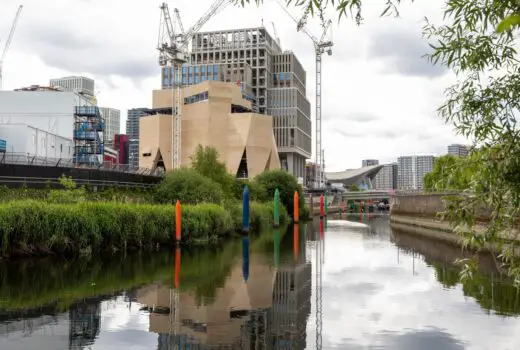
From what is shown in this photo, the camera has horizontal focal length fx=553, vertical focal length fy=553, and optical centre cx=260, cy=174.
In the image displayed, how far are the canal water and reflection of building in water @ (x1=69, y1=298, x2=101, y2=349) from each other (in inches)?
1.1

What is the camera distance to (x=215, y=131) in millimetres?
131250

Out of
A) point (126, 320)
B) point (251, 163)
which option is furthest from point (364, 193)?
point (126, 320)

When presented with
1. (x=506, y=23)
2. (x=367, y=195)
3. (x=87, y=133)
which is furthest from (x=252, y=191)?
(x=367, y=195)

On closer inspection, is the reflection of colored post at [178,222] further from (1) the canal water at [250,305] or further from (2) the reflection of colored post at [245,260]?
(1) the canal water at [250,305]

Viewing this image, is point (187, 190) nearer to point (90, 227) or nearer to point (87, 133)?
point (90, 227)

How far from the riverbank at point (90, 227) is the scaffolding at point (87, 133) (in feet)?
215

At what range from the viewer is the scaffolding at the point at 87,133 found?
9675 cm

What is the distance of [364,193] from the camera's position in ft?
488

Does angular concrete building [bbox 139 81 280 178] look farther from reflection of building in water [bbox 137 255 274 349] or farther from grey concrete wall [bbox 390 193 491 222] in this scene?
reflection of building in water [bbox 137 255 274 349]

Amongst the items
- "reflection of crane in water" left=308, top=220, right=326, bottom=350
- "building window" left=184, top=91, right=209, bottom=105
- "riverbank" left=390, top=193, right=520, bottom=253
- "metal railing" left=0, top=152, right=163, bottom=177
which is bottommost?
"reflection of crane in water" left=308, top=220, right=326, bottom=350

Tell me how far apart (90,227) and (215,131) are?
105 meters

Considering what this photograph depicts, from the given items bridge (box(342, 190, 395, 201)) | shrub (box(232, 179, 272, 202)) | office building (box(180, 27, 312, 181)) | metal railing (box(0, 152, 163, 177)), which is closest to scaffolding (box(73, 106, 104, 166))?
shrub (box(232, 179, 272, 202))

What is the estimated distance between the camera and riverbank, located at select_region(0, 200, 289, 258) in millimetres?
24250

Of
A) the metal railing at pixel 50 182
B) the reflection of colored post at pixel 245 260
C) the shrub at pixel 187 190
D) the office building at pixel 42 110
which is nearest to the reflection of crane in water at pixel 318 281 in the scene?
the reflection of colored post at pixel 245 260
